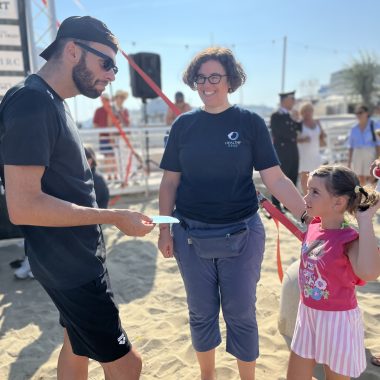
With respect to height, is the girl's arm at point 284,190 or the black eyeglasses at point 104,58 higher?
the black eyeglasses at point 104,58

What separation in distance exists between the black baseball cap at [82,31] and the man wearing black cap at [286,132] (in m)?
4.68

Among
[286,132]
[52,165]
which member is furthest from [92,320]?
[286,132]

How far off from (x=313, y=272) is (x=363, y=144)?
18.1 feet

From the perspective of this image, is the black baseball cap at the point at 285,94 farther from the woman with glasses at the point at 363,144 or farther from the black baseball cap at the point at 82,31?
the black baseball cap at the point at 82,31

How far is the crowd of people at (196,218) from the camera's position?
4.77 feet

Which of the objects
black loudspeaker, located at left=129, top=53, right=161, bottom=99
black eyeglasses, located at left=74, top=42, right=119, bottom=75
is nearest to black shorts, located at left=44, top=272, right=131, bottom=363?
black eyeglasses, located at left=74, top=42, right=119, bottom=75

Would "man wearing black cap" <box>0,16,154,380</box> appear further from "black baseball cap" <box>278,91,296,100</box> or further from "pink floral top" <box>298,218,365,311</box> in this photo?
"black baseball cap" <box>278,91,296,100</box>

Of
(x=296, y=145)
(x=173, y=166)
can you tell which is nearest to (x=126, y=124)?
(x=296, y=145)

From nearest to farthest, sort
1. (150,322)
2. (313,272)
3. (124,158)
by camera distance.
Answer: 1. (313,272)
2. (150,322)
3. (124,158)

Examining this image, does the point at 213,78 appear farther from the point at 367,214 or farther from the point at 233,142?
the point at 367,214

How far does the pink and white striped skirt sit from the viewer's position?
1.71 m

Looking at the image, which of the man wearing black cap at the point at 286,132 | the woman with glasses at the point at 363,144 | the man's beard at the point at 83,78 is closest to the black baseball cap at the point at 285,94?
the man wearing black cap at the point at 286,132

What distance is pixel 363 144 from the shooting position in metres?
6.61

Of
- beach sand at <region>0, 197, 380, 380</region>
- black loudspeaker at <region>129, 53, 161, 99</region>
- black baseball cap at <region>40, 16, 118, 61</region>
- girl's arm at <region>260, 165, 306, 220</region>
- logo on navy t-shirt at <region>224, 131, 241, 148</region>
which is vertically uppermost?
black loudspeaker at <region>129, 53, 161, 99</region>
